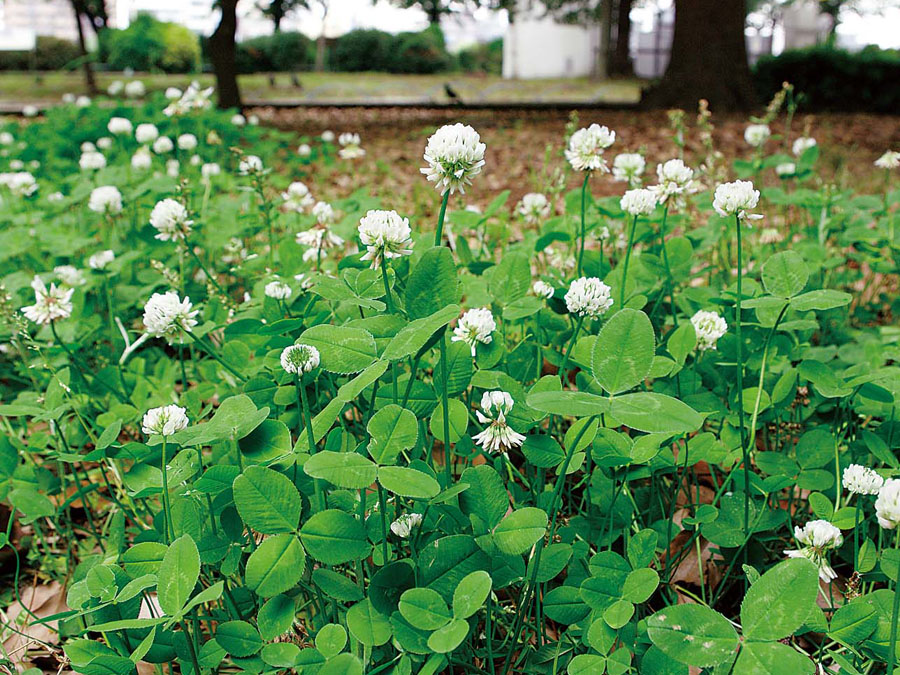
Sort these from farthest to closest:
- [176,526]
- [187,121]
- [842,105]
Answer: [842,105] < [187,121] < [176,526]

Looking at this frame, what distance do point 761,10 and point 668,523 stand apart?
32850 mm

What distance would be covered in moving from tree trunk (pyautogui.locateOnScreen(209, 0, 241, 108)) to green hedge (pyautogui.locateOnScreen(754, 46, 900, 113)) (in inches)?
265

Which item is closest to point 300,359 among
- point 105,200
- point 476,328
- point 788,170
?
point 476,328

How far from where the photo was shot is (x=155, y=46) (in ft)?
59.5

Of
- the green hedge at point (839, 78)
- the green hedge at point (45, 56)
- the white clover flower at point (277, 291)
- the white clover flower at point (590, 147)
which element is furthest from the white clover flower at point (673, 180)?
the green hedge at point (45, 56)

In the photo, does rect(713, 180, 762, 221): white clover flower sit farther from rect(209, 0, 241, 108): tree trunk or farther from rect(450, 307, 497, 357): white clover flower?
rect(209, 0, 241, 108): tree trunk

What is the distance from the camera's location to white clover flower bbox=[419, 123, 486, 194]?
3.06 feet

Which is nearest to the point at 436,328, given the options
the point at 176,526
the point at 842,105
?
the point at 176,526

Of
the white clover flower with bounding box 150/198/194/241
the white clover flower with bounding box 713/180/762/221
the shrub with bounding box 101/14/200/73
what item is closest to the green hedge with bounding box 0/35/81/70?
the shrub with bounding box 101/14/200/73

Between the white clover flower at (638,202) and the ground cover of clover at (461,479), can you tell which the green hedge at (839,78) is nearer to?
the white clover flower at (638,202)

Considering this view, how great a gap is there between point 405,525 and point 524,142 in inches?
206

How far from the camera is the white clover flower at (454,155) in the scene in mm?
933

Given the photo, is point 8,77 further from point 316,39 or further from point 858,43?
point 858,43

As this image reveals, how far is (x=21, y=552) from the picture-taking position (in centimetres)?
143
